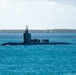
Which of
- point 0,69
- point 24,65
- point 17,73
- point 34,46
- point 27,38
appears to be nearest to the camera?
point 17,73

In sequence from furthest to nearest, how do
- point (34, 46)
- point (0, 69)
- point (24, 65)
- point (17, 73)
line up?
point (34, 46) → point (24, 65) → point (0, 69) → point (17, 73)

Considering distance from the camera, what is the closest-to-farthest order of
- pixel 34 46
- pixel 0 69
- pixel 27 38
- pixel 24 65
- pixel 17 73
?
pixel 17 73
pixel 0 69
pixel 24 65
pixel 27 38
pixel 34 46

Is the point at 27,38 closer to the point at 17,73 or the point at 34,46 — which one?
the point at 34,46

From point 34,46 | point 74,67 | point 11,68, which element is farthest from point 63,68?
point 34,46

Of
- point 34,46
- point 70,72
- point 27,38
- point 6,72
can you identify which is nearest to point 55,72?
point 70,72

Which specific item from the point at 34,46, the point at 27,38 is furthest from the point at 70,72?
the point at 34,46

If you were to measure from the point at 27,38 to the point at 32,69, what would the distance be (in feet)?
174

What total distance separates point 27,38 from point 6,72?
57.1m

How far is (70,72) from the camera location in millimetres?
67938

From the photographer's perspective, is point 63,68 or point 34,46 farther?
point 34,46

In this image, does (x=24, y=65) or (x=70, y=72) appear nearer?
(x=70, y=72)

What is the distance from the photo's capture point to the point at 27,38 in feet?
411

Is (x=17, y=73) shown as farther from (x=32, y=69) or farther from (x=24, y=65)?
(x=24, y=65)

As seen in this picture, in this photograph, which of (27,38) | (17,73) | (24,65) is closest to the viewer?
(17,73)
